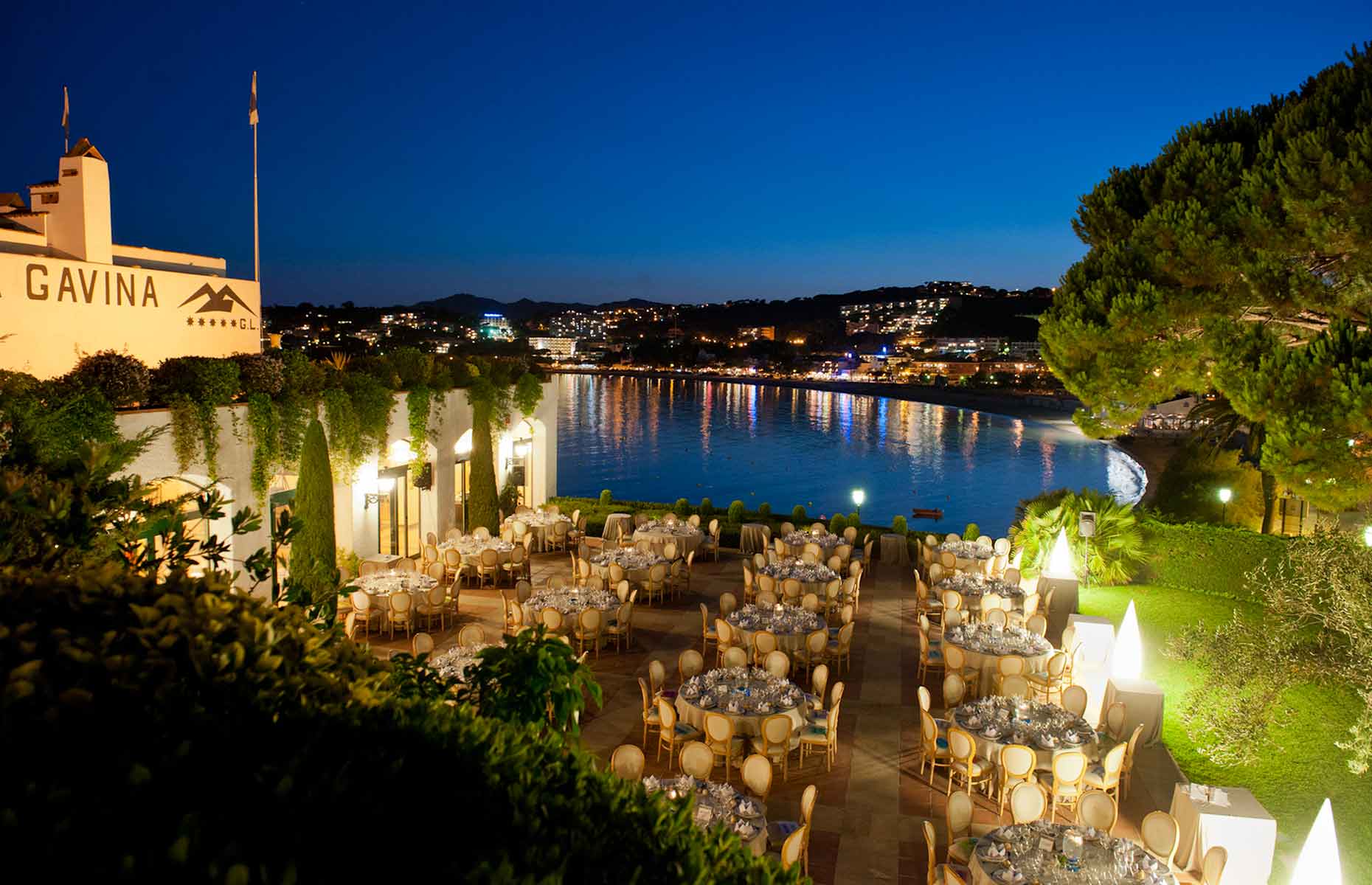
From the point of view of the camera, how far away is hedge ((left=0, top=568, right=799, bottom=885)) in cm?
186

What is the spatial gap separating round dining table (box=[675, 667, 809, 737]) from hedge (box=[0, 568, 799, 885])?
6.39 m

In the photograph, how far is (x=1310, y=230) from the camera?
8.94 meters

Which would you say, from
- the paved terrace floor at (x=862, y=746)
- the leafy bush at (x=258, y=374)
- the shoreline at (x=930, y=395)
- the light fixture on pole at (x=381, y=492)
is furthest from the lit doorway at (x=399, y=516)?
the shoreline at (x=930, y=395)

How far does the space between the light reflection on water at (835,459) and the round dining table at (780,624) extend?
25.1 meters

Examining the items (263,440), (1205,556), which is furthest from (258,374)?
(1205,556)

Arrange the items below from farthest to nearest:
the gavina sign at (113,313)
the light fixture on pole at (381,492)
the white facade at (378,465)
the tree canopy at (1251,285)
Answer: the light fixture on pole at (381,492) → the gavina sign at (113,313) → the white facade at (378,465) → the tree canopy at (1251,285)

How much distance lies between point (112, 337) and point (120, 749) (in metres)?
14.0

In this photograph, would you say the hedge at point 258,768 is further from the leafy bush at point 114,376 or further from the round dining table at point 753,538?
the round dining table at point 753,538

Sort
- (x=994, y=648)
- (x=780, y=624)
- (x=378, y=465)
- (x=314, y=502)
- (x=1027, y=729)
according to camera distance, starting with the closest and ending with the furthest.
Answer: (x=1027, y=729) → (x=994, y=648) → (x=780, y=624) → (x=314, y=502) → (x=378, y=465)

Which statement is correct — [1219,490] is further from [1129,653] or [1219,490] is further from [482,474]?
[482,474]

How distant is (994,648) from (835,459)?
55.7 m

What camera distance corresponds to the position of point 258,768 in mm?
2184

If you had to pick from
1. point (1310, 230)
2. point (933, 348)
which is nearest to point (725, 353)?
point (933, 348)

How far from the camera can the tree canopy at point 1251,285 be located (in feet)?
27.9
